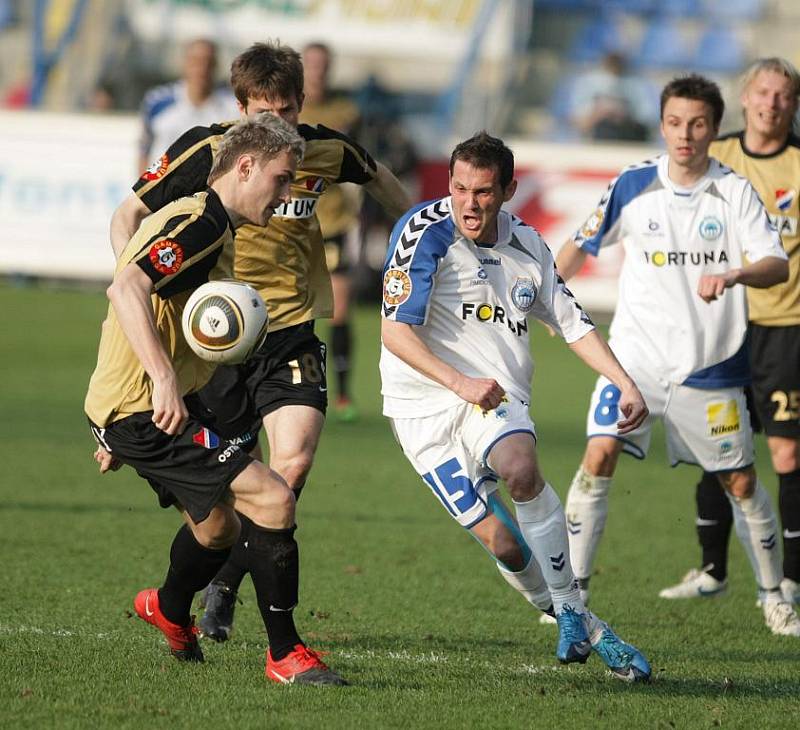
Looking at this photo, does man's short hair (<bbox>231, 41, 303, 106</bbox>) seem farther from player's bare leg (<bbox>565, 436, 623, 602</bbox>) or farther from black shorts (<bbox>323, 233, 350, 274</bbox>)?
black shorts (<bbox>323, 233, 350, 274</bbox>)

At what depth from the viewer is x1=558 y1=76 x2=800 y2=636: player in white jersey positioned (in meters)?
6.71

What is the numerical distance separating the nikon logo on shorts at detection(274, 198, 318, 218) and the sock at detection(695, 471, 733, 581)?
2507 mm

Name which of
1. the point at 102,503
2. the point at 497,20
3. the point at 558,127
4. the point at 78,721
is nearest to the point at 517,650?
the point at 78,721

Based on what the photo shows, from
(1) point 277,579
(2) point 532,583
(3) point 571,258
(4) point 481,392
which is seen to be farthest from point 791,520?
(1) point 277,579

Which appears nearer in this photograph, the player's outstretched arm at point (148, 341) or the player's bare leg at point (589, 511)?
the player's outstretched arm at point (148, 341)

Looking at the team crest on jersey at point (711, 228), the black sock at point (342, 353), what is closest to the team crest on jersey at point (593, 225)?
the team crest on jersey at point (711, 228)

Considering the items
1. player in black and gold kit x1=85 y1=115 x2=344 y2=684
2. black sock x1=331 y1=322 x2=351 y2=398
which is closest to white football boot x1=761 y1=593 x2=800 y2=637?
player in black and gold kit x1=85 y1=115 x2=344 y2=684

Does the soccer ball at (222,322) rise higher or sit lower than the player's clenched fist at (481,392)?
higher

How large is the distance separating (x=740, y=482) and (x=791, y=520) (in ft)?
2.20

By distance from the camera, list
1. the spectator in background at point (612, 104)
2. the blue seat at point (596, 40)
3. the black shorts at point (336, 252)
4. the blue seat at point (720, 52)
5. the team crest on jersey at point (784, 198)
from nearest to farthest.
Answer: the team crest on jersey at point (784, 198) < the black shorts at point (336, 252) < the spectator in background at point (612, 104) < the blue seat at point (720, 52) < the blue seat at point (596, 40)

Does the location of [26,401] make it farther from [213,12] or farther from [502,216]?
[213,12]

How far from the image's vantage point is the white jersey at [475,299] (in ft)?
18.9

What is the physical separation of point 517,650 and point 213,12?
778 inches

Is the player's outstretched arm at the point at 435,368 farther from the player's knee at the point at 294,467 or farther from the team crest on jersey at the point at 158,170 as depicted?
the team crest on jersey at the point at 158,170
